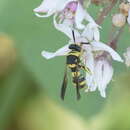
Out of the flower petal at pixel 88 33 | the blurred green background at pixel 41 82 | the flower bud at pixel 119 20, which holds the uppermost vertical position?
the flower bud at pixel 119 20

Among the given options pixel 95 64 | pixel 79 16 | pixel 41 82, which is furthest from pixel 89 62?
pixel 41 82

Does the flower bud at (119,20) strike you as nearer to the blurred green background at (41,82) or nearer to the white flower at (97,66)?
the white flower at (97,66)

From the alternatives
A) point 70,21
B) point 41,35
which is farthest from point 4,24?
point 70,21

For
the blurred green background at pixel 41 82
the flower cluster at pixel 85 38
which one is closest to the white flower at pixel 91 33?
the flower cluster at pixel 85 38

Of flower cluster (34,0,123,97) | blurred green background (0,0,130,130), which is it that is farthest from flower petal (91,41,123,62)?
blurred green background (0,0,130,130)

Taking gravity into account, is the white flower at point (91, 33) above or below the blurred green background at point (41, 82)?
above

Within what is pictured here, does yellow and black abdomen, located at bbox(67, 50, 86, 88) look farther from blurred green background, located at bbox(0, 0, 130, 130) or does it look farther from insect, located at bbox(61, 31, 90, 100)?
blurred green background, located at bbox(0, 0, 130, 130)

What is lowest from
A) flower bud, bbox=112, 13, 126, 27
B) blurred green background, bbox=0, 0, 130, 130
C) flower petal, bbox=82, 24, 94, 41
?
blurred green background, bbox=0, 0, 130, 130
